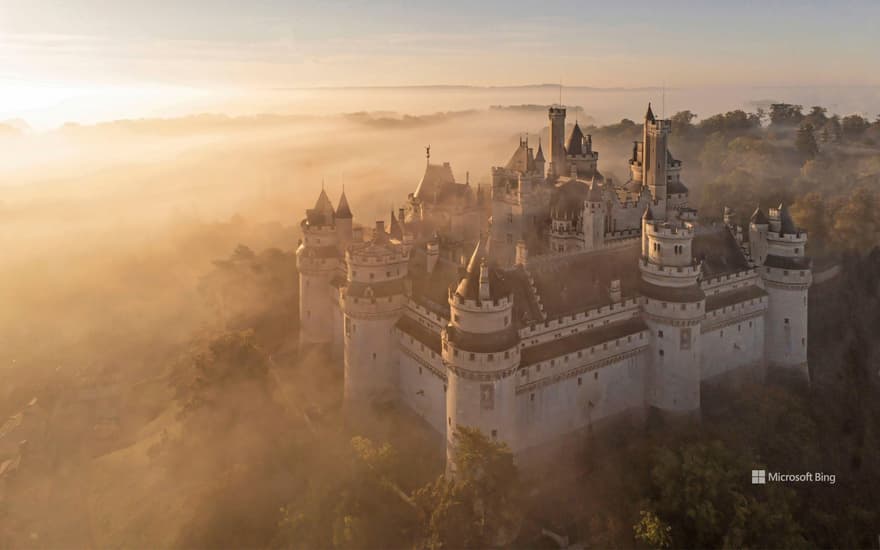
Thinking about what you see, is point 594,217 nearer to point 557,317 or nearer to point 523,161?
point 523,161

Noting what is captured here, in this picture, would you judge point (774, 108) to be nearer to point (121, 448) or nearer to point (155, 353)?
point (155, 353)

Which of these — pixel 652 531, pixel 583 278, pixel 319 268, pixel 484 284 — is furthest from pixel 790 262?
pixel 319 268

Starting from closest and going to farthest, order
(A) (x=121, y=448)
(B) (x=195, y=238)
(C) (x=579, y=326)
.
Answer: (C) (x=579, y=326) < (A) (x=121, y=448) < (B) (x=195, y=238)

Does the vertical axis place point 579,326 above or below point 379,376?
above

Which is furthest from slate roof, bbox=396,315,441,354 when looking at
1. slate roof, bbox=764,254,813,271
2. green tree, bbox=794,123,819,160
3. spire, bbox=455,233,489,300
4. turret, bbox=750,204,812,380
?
green tree, bbox=794,123,819,160

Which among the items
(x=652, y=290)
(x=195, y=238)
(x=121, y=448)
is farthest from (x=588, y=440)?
(x=195, y=238)

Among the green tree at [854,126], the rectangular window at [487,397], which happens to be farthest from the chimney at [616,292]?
the green tree at [854,126]

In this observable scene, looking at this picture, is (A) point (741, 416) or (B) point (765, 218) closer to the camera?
(A) point (741, 416)

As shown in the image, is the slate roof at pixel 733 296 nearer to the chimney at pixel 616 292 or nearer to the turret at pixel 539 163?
the chimney at pixel 616 292
